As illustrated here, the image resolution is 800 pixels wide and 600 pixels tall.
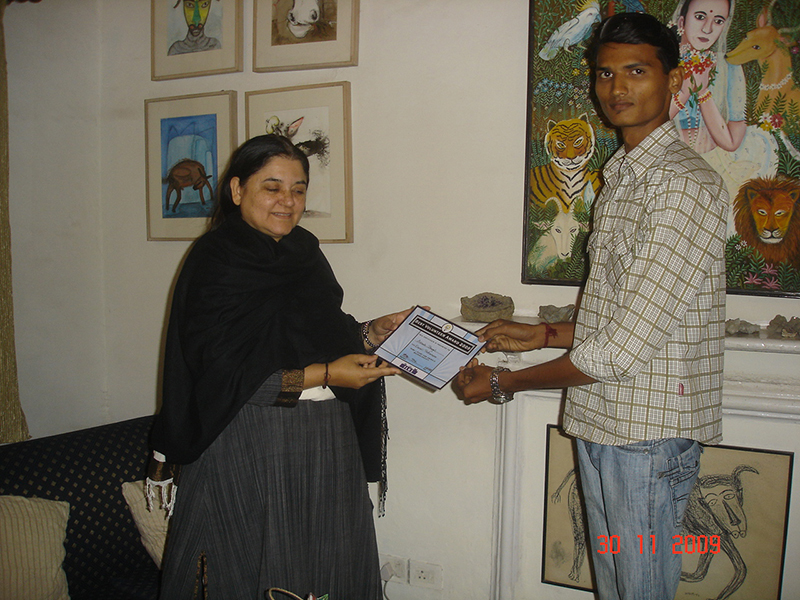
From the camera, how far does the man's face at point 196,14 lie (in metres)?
2.56

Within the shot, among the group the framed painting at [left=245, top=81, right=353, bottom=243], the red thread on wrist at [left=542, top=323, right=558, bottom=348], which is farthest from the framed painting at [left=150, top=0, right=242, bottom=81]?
the red thread on wrist at [left=542, top=323, right=558, bottom=348]

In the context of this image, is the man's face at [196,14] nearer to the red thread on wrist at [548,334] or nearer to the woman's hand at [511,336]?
the woman's hand at [511,336]

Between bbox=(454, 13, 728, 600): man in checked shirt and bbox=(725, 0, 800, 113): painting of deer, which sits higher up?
bbox=(725, 0, 800, 113): painting of deer

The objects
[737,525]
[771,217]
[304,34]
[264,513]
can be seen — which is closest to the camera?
[264,513]

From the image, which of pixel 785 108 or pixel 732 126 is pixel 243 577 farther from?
pixel 785 108

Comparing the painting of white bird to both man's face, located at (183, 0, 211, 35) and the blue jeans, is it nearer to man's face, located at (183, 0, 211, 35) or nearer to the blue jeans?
the blue jeans

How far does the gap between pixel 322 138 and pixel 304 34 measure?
17.9 inches

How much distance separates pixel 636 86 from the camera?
4.71 feet

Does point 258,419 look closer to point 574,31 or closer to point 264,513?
point 264,513

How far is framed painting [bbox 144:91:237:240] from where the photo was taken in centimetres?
259

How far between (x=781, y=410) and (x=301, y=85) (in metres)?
2.24

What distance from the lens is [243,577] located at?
63.5 inches

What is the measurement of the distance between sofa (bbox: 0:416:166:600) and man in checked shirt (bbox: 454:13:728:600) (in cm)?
173

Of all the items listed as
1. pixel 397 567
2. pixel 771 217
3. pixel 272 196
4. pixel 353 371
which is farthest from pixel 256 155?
pixel 397 567
